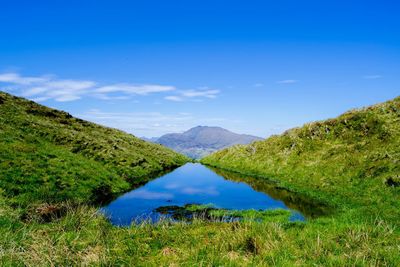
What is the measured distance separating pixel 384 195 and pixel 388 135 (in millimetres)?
15924

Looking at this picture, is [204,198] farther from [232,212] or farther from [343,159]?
[343,159]

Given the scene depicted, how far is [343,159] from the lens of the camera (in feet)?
131

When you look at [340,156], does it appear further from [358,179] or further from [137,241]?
[137,241]

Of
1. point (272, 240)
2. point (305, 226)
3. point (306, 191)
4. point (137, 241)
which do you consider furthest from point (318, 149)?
point (137, 241)

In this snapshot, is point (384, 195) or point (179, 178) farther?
point (179, 178)

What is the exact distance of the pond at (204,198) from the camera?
26.9 m

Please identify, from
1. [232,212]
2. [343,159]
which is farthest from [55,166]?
[343,159]

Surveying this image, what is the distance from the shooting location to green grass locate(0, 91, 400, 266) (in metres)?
13.7

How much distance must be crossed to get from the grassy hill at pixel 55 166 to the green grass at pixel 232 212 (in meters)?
0.14

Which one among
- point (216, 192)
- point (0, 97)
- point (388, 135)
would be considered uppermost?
point (0, 97)

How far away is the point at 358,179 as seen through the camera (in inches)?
1305

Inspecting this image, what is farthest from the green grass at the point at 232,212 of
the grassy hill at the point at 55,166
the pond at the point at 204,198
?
the pond at the point at 204,198

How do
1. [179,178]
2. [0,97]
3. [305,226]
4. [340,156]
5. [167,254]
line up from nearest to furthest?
1. [167,254]
2. [305,226]
3. [340,156]
4. [179,178]
5. [0,97]

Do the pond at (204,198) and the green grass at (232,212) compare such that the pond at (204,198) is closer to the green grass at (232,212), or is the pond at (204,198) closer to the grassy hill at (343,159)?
the green grass at (232,212)
